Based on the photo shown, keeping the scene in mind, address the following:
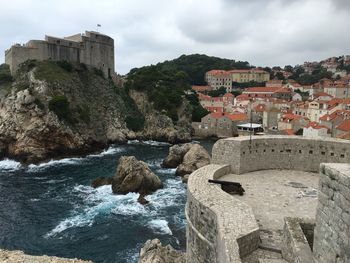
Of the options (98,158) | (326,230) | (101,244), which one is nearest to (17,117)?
(98,158)

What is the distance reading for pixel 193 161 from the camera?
28.5m

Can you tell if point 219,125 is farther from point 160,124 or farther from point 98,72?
point 98,72

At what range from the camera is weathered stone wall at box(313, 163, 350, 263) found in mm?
3771

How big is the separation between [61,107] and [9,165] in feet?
30.1

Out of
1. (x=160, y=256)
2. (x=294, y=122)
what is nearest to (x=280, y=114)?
(x=294, y=122)

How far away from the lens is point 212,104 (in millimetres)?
70562

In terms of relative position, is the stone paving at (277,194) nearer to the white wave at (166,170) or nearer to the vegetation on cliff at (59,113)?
the white wave at (166,170)

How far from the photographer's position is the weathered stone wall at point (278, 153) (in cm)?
1309

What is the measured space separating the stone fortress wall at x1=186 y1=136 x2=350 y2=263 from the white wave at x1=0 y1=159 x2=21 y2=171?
82.5 feet

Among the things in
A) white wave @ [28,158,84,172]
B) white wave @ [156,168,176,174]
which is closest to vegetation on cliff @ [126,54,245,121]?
white wave @ [28,158,84,172]

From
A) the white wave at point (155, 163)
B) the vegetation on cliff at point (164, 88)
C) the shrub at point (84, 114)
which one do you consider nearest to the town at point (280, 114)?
the vegetation on cliff at point (164, 88)

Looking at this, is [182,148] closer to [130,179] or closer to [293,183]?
[130,179]

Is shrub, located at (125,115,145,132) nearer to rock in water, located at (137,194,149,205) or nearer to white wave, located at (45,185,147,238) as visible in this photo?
white wave, located at (45,185,147,238)

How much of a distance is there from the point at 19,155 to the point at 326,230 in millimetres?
34750
